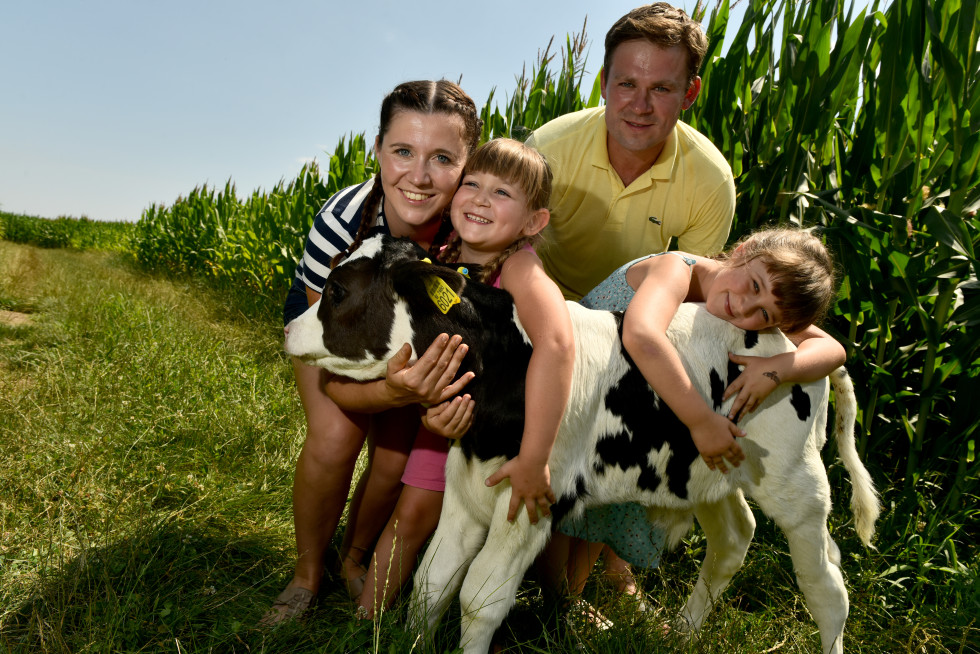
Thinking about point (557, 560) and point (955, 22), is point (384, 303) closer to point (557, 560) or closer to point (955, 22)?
point (557, 560)

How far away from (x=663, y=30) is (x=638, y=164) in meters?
0.64

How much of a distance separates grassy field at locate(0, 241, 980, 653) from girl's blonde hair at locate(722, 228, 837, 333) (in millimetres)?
1261

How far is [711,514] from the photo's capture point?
2.78 meters

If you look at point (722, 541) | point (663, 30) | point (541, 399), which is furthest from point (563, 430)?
point (663, 30)

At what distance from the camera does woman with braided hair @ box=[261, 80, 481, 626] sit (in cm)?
260

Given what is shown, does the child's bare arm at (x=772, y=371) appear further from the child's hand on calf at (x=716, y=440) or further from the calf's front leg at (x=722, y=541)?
the calf's front leg at (x=722, y=541)

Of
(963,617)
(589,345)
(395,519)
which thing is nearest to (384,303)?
(589,345)

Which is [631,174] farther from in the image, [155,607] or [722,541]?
[155,607]

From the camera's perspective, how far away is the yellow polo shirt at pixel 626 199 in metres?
3.28

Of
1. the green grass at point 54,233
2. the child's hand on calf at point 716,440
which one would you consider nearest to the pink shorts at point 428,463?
the child's hand on calf at point 716,440

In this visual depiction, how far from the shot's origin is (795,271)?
225 centimetres

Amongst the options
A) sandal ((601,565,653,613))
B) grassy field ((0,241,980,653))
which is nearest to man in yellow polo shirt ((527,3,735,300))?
sandal ((601,565,653,613))

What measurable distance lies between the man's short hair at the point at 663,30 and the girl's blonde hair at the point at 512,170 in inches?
43.9

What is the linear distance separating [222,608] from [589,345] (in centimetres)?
Result: 179
